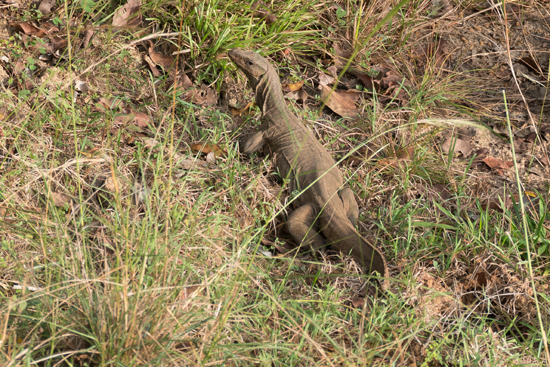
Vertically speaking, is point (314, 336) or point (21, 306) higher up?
point (21, 306)

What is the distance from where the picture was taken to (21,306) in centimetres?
262

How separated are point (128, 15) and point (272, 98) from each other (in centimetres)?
159

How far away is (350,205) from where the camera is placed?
172 inches

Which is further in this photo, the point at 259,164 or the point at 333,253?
the point at 259,164

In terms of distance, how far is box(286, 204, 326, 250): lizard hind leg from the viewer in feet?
13.7

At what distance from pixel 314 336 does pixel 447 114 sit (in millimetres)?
3144

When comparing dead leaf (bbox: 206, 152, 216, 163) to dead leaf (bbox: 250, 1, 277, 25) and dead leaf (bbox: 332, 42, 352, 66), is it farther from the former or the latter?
dead leaf (bbox: 332, 42, 352, 66)

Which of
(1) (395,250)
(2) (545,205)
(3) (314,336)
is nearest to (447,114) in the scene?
(2) (545,205)

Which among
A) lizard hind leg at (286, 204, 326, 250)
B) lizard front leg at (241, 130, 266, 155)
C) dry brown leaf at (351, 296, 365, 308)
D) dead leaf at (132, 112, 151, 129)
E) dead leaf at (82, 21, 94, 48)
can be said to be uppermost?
dead leaf at (82, 21, 94, 48)

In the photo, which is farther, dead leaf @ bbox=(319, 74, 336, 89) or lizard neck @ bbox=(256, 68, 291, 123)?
dead leaf @ bbox=(319, 74, 336, 89)

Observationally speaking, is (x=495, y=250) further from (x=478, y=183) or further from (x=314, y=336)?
(x=314, y=336)

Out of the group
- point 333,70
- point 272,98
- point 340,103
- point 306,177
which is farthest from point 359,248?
point 333,70

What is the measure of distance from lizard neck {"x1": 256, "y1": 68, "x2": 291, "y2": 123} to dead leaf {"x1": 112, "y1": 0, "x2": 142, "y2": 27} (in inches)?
52.1

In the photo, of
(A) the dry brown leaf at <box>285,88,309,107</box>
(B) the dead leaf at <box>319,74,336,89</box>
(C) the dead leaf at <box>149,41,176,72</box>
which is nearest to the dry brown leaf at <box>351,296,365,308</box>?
(A) the dry brown leaf at <box>285,88,309,107</box>
